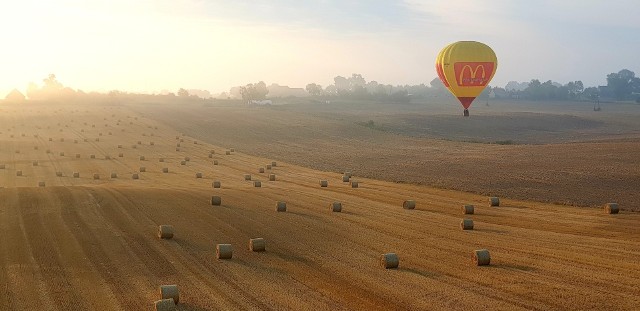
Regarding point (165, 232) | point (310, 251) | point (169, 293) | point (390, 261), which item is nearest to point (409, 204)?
point (310, 251)

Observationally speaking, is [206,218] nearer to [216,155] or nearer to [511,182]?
[511,182]

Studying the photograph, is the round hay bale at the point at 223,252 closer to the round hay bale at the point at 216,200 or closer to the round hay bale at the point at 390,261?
the round hay bale at the point at 390,261

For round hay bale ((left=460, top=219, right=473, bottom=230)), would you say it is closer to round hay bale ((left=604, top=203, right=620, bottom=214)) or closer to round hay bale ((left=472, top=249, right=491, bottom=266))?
round hay bale ((left=472, top=249, right=491, bottom=266))

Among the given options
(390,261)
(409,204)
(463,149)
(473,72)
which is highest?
(473,72)

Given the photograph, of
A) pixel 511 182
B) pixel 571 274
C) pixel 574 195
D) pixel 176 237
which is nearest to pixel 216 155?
pixel 511 182

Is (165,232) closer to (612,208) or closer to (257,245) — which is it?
(257,245)

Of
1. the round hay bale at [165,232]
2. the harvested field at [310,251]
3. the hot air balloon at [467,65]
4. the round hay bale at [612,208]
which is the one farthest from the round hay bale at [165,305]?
the hot air balloon at [467,65]
